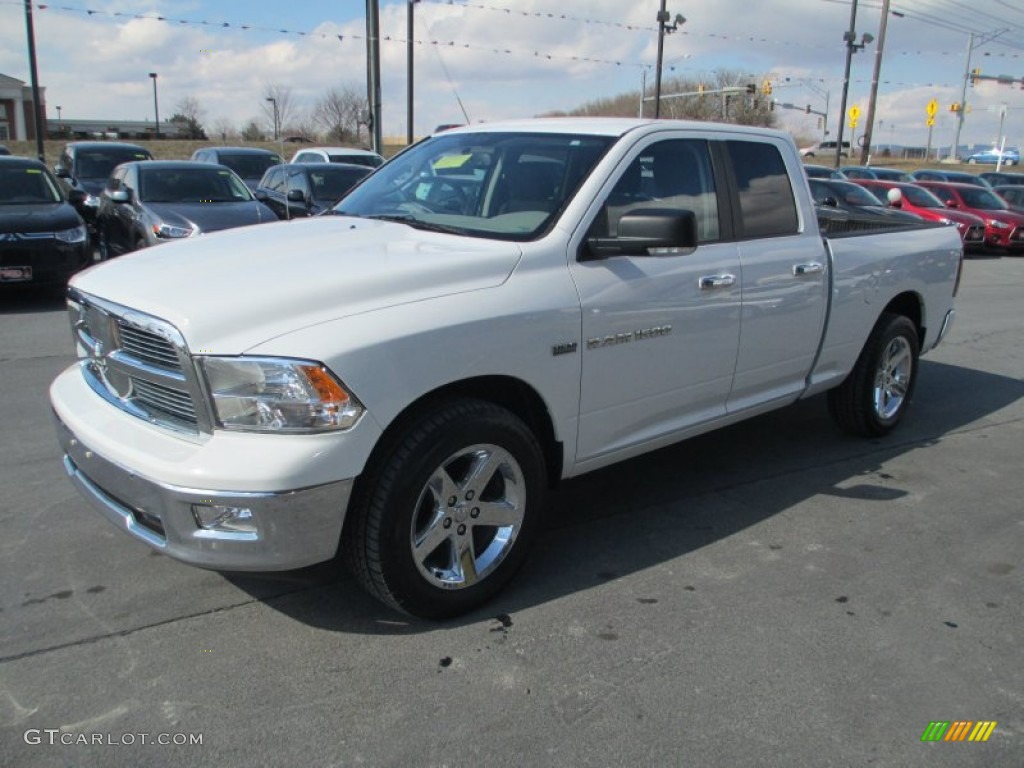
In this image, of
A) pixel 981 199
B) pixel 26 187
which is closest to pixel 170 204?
pixel 26 187

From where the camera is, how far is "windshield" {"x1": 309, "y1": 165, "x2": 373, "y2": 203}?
13083 millimetres

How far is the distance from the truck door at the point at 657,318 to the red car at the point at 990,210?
19436 millimetres

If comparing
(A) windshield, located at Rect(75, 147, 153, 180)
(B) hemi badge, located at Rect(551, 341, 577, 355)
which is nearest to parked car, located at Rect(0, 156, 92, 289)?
(A) windshield, located at Rect(75, 147, 153, 180)

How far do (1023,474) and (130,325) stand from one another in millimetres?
5070

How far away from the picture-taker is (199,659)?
119 inches

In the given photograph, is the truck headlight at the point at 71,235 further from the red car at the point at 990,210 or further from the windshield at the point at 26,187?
the red car at the point at 990,210

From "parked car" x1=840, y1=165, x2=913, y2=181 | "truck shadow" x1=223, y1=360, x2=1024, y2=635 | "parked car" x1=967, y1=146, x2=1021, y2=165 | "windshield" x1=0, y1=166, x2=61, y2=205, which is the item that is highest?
"parked car" x1=967, y1=146, x2=1021, y2=165

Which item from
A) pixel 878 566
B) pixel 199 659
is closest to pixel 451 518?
pixel 199 659

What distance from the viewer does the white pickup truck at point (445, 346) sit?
2.79 metres

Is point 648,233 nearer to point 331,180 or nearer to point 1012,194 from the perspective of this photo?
point 331,180

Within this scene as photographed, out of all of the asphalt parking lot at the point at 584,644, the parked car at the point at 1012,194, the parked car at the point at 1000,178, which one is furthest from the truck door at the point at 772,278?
the parked car at the point at 1000,178

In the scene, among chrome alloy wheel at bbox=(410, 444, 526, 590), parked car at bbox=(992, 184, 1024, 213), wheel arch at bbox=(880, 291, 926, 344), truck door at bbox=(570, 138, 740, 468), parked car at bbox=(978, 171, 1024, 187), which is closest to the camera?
chrome alloy wheel at bbox=(410, 444, 526, 590)

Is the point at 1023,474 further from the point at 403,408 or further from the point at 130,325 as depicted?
the point at 130,325

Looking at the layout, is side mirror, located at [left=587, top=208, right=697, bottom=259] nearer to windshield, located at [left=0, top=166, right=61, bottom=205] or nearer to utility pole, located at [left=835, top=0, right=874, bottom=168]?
windshield, located at [left=0, top=166, right=61, bottom=205]
